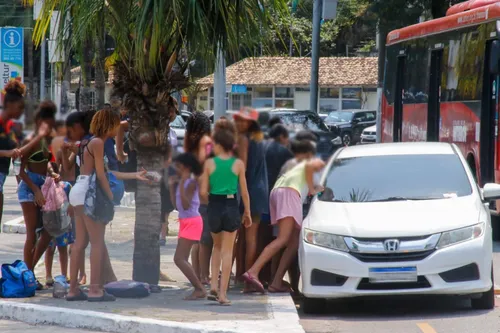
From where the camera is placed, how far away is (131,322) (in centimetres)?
811

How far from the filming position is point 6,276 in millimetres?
9539

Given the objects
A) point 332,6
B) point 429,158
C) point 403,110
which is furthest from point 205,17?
point 332,6

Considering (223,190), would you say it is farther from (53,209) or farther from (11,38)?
(11,38)

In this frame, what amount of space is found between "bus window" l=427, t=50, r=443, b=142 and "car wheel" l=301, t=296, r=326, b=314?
8.60 meters

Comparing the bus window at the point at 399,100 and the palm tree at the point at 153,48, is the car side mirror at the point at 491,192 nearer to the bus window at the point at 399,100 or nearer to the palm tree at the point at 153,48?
the palm tree at the point at 153,48

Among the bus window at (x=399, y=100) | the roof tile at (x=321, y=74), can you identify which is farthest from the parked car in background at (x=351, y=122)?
the bus window at (x=399, y=100)

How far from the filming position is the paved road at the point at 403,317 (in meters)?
8.71

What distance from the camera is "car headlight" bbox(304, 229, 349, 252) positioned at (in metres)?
9.18

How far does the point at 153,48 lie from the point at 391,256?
293cm

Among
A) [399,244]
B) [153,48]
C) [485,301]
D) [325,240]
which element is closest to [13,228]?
[153,48]

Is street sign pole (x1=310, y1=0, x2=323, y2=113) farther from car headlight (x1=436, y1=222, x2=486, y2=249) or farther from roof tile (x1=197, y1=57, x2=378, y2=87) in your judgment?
roof tile (x1=197, y1=57, x2=378, y2=87)

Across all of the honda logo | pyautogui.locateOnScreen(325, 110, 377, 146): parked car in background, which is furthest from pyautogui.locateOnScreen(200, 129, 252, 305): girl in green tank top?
pyautogui.locateOnScreen(325, 110, 377, 146): parked car in background

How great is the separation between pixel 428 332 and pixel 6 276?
12.4ft

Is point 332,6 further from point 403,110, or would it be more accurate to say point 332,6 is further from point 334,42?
point 334,42
